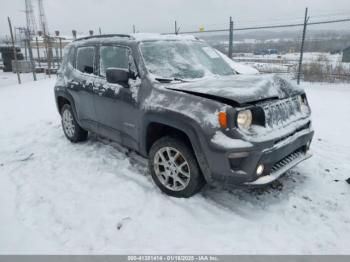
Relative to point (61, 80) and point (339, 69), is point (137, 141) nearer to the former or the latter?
point (61, 80)

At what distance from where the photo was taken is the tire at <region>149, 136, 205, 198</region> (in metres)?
3.21

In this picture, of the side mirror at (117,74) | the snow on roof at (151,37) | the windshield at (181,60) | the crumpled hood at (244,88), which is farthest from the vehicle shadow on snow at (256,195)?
the snow on roof at (151,37)

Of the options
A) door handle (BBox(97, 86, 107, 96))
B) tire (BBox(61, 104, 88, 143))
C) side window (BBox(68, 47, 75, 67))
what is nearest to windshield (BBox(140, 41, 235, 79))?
door handle (BBox(97, 86, 107, 96))

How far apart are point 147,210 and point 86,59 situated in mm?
2785

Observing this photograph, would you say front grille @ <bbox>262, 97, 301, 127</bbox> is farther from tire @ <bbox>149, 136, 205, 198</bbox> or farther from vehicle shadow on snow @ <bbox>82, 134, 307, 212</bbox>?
tire @ <bbox>149, 136, 205, 198</bbox>

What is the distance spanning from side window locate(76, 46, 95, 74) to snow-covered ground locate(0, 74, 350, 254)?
1393 mm

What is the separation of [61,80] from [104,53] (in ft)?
4.77

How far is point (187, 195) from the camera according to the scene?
3.39m

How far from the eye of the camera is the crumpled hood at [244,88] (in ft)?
9.50

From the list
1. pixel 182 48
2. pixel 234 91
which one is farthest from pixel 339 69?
pixel 234 91

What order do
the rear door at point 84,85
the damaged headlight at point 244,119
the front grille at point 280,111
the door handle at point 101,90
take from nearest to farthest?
the damaged headlight at point 244,119 → the front grille at point 280,111 → the door handle at point 101,90 → the rear door at point 84,85

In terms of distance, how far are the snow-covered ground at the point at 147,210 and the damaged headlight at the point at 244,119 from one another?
1.02 m

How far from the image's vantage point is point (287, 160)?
10.9 feet

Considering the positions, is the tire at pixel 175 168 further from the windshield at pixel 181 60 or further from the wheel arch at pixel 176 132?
the windshield at pixel 181 60
